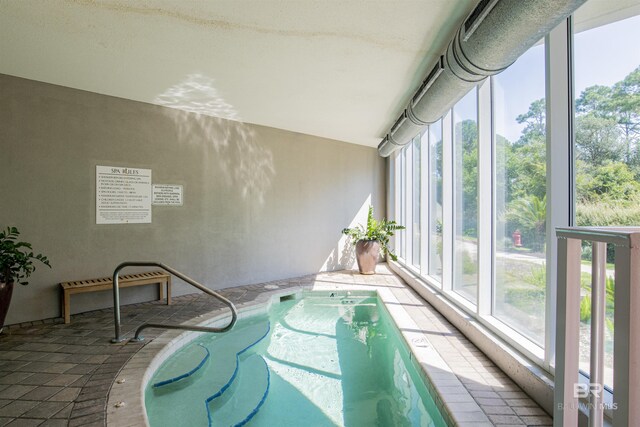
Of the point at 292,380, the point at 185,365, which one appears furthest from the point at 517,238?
the point at 185,365

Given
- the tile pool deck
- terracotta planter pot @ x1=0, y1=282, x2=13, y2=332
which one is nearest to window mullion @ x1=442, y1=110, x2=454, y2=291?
the tile pool deck

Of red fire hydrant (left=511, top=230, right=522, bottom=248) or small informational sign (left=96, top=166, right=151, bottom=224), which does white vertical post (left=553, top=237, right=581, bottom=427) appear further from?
small informational sign (left=96, top=166, right=151, bottom=224)

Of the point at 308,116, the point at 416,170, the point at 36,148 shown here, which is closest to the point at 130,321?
the point at 36,148

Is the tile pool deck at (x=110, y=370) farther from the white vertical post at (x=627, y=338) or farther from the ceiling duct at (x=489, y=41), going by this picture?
the ceiling duct at (x=489, y=41)

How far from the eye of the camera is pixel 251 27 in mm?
3137

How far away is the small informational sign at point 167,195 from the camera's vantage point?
5.29 m

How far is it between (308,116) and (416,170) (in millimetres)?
2349

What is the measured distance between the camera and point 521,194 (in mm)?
2994

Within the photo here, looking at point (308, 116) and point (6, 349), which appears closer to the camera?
point (6, 349)

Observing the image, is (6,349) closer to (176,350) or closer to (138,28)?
(176,350)

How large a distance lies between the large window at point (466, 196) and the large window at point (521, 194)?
42 centimetres

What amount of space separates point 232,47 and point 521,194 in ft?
9.96

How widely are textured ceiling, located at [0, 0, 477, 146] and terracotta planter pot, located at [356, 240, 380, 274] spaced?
3170 mm

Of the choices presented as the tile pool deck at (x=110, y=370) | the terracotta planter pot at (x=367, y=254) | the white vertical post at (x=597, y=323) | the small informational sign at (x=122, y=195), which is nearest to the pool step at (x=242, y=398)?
the tile pool deck at (x=110, y=370)
